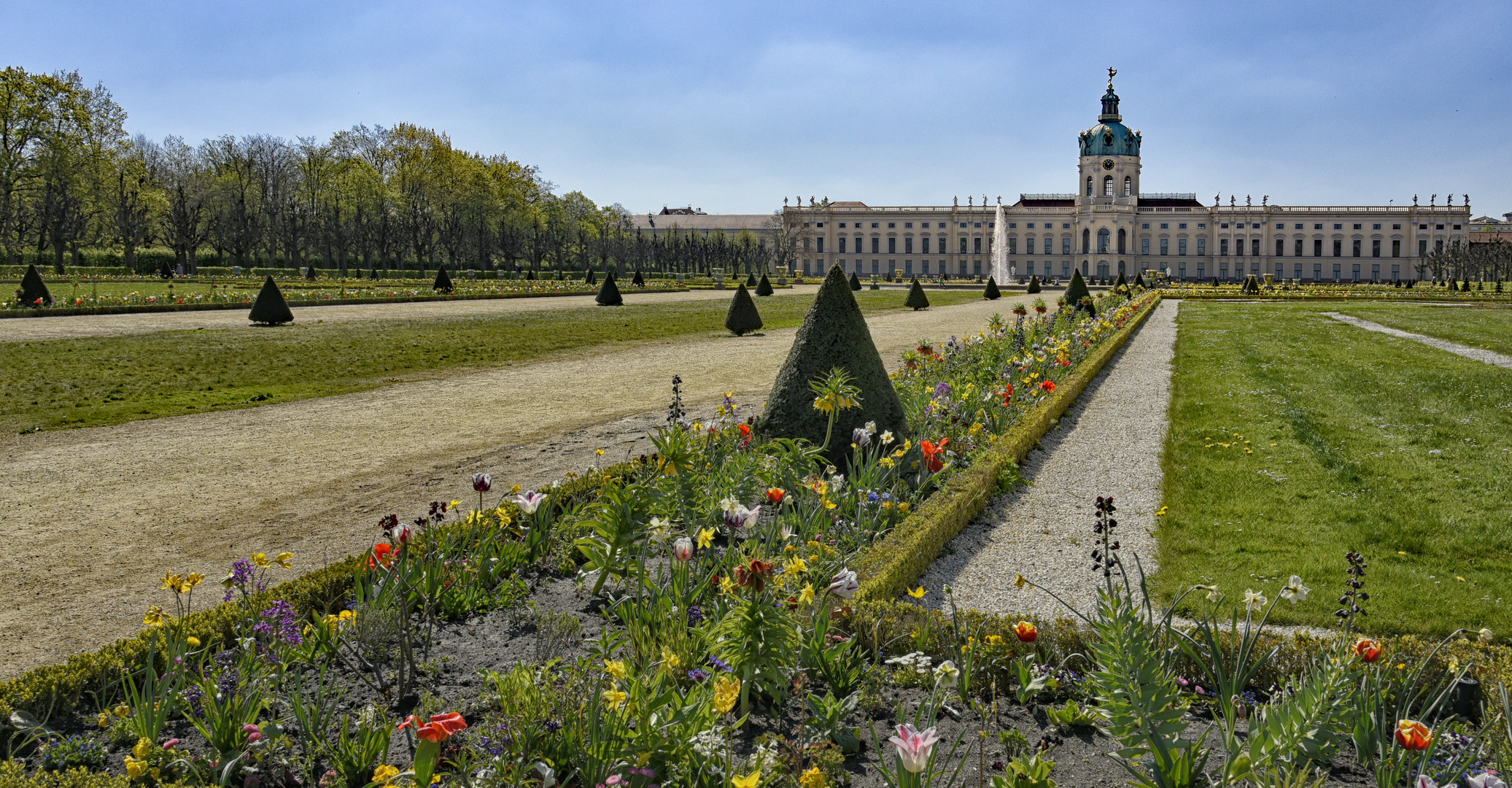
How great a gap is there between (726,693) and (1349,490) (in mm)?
4744

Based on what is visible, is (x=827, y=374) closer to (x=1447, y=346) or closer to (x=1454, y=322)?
(x=1447, y=346)

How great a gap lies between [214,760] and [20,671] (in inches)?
49.4

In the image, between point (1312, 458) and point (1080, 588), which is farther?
point (1312, 458)

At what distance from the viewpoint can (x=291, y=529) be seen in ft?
13.8

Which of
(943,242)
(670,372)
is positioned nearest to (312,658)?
(670,372)

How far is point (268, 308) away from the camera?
51.8 ft

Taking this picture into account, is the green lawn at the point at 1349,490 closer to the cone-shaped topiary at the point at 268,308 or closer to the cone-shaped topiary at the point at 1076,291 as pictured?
the cone-shaped topiary at the point at 1076,291

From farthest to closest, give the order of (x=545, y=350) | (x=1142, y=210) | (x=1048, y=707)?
1. (x=1142, y=210)
2. (x=545, y=350)
3. (x=1048, y=707)

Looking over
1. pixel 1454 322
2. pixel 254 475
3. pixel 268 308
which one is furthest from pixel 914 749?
pixel 1454 322

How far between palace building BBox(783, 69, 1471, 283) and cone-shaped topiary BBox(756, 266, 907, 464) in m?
75.0

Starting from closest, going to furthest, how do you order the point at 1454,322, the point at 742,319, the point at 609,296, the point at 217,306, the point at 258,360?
the point at 258,360 → the point at 742,319 → the point at 1454,322 → the point at 217,306 → the point at 609,296

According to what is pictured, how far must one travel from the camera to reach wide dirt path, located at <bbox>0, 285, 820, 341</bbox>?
13.8 meters

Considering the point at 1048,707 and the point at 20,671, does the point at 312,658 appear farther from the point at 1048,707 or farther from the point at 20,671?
the point at 1048,707

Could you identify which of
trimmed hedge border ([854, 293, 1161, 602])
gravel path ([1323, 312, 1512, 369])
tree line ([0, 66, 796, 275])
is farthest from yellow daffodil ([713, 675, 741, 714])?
tree line ([0, 66, 796, 275])
